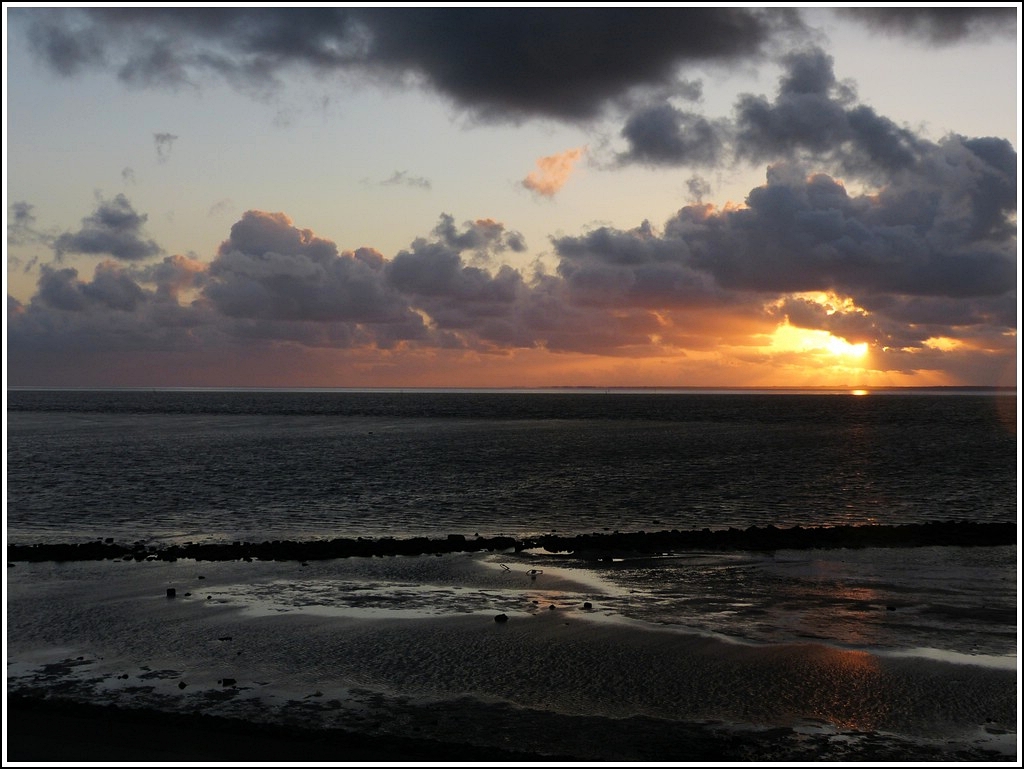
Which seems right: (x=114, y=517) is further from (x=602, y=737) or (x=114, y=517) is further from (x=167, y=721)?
(x=602, y=737)

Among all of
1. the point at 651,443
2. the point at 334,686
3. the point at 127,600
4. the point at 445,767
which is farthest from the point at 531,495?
the point at 651,443

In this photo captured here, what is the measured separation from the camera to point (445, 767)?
1566 centimetres

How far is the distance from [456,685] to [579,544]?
20730 millimetres

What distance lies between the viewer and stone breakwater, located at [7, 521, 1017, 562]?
38.8 m

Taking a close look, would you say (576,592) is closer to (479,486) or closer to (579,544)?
(579,544)

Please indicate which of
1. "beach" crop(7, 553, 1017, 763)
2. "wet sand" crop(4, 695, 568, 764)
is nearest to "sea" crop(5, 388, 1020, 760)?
"beach" crop(7, 553, 1017, 763)

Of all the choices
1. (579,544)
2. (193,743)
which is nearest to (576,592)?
(579,544)

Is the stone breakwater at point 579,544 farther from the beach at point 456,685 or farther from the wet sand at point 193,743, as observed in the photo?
the wet sand at point 193,743

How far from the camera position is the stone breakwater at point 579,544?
38.8 m

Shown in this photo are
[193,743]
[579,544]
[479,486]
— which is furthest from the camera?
[479,486]

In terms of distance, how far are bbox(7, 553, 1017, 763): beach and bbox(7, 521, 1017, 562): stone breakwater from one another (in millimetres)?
7898

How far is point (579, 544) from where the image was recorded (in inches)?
1618

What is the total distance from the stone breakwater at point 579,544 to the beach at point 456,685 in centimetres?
790

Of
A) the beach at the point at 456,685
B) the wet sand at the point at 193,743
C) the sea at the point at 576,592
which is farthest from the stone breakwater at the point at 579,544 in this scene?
the wet sand at the point at 193,743
